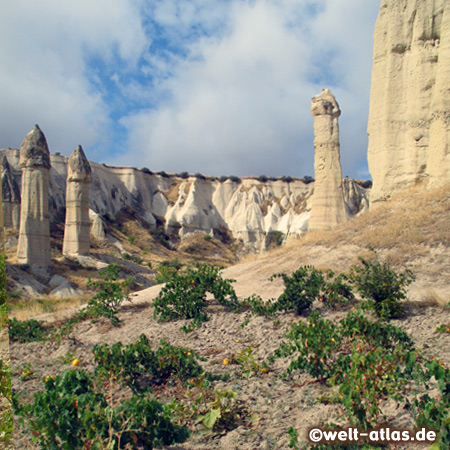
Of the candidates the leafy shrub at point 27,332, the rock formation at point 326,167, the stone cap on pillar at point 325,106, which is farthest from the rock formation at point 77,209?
the leafy shrub at point 27,332

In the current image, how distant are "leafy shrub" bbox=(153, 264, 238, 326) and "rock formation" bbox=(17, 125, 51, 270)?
1547 centimetres

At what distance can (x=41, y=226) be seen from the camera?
20422 millimetres

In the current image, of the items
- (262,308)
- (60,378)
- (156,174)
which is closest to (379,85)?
(262,308)

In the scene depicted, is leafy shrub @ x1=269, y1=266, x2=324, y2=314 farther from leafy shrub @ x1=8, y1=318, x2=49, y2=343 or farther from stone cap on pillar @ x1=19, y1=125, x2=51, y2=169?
stone cap on pillar @ x1=19, y1=125, x2=51, y2=169

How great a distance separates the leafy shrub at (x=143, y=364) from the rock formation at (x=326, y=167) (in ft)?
40.2

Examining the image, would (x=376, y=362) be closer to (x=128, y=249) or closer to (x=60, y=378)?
(x=60, y=378)

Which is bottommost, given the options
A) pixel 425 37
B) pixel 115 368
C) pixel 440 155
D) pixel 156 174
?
pixel 115 368

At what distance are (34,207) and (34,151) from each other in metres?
2.77

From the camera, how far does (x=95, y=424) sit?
271cm

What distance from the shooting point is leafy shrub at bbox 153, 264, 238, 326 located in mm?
6406

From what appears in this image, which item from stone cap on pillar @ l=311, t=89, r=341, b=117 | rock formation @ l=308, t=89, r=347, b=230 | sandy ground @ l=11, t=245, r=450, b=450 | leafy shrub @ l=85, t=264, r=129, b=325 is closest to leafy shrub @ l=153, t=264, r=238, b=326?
sandy ground @ l=11, t=245, r=450, b=450

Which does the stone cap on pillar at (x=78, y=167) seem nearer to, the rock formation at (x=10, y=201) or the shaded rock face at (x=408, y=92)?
the rock formation at (x=10, y=201)

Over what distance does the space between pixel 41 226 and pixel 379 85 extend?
16299mm

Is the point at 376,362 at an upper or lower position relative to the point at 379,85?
lower
